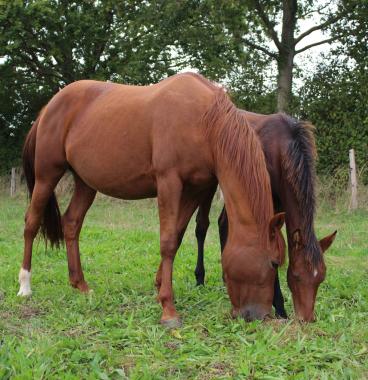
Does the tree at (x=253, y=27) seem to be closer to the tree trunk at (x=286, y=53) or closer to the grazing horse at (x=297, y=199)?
the tree trunk at (x=286, y=53)

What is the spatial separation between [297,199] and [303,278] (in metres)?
0.62

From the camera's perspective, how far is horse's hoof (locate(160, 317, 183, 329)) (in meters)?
3.71

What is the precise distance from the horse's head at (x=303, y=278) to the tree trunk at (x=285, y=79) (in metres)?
11.1

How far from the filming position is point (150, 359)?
3002 mm

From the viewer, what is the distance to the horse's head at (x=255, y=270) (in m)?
3.53

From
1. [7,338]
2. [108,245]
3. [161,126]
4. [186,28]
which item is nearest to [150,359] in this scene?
[7,338]

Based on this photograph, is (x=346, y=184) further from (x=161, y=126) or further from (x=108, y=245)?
(x=161, y=126)

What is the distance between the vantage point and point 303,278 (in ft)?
12.2

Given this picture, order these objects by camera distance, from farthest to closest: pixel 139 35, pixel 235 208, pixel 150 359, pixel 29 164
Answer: pixel 139 35 < pixel 29 164 < pixel 235 208 < pixel 150 359

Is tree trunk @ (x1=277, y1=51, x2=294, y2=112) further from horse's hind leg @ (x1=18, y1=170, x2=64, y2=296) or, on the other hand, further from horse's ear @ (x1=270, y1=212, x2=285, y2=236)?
horse's ear @ (x1=270, y1=212, x2=285, y2=236)

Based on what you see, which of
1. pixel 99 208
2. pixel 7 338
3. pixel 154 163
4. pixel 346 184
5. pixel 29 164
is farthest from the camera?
pixel 99 208

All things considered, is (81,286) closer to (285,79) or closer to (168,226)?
(168,226)

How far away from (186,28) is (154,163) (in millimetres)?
11920

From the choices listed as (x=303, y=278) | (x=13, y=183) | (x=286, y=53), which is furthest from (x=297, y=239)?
(x=13, y=183)
